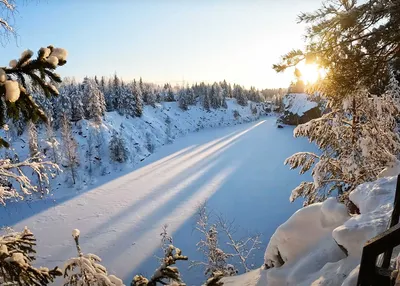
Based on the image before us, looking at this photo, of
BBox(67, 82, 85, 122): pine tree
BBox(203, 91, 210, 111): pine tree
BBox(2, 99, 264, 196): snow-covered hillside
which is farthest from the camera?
BBox(203, 91, 210, 111): pine tree

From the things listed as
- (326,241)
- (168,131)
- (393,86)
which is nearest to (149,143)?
(168,131)

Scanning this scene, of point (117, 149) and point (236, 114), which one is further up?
point (236, 114)

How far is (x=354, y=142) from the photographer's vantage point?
9.44 m

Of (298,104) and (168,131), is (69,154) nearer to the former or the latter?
(168,131)

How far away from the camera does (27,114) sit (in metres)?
2.18

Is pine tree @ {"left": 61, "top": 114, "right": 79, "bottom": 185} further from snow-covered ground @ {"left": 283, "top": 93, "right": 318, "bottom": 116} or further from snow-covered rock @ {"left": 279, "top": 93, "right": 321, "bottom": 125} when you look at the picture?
snow-covered ground @ {"left": 283, "top": 93, "right": 318, "bottom": 116}

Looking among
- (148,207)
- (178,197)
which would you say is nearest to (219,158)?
(178,197)

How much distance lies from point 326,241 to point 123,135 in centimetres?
5082

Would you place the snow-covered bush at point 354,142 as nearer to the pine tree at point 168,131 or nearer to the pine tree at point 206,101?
the pine tree at point 168,131

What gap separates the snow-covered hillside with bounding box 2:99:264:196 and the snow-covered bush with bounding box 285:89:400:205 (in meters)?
21.7

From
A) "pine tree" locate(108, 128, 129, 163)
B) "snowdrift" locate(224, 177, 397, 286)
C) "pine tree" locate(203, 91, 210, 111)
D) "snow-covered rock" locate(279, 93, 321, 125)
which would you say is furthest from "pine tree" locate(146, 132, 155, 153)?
"snowdrift" locate(224, 177, 397, 286)

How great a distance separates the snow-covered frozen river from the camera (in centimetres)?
2080

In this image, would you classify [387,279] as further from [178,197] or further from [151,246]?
[178,197]

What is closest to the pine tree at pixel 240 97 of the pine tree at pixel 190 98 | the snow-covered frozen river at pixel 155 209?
the pine tree at pixel 190 98
